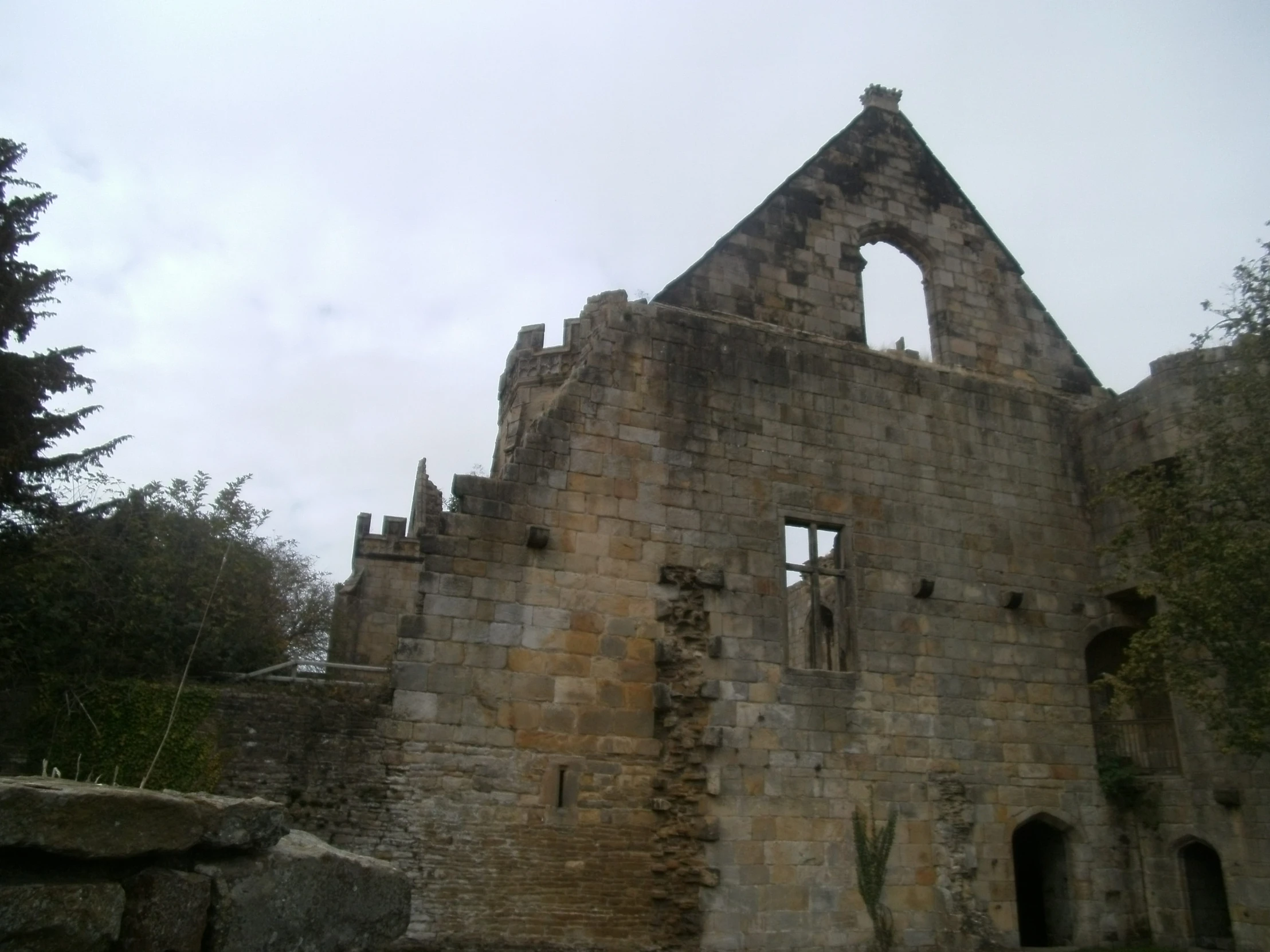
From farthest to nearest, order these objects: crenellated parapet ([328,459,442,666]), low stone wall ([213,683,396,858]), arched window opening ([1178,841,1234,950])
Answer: crenellated parapet ([328,459,442,666]) → arched window opening ([1178,841,1234,950]) → low stone wall ([213,683,396,858])

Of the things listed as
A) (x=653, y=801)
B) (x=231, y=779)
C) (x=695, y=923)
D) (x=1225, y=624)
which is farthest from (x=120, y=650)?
(x=1225, y=624)

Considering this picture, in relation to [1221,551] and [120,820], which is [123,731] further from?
[1221,551]

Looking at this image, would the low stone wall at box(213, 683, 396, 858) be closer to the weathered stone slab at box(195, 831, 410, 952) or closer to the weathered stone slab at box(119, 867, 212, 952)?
the weathered stone slab at box(195, 831, 410, 952)

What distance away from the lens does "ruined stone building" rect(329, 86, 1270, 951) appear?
30.8ft

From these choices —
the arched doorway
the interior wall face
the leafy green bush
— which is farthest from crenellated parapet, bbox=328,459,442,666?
the arched doorway

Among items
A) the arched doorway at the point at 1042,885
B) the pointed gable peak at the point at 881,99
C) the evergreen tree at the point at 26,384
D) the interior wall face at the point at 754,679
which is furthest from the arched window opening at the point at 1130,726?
the evergreen tree at the point at 26,384

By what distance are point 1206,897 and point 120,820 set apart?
12.4 metres

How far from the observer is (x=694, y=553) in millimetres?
10789

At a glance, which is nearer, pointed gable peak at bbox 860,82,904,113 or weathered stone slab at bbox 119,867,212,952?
weathered stone slab at bbox 119,867,212,952

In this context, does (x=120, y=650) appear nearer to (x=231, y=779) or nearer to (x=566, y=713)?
(x=231, y=779)

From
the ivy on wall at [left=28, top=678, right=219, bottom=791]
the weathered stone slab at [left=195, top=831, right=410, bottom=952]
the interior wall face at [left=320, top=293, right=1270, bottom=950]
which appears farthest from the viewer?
the interior wall face at [left=320, top=293, right=1270, bottom=950]

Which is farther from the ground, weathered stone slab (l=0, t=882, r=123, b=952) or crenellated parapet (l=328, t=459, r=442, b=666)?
crenellated parapet (l=328, t=459, r=442, b=666)

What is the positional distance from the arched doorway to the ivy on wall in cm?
893

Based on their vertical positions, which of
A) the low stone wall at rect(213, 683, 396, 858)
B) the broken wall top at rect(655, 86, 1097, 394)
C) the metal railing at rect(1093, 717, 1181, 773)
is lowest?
the low stone wall at rect(213, 683, 396, 858)
